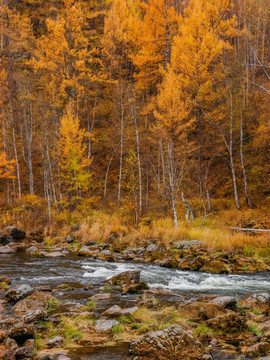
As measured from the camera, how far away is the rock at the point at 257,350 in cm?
411

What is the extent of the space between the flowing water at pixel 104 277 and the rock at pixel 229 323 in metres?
2.24

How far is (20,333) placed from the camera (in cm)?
428

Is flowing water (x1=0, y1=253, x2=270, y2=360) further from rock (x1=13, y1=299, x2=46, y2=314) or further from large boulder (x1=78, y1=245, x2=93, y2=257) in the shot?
large boulder (x1=78, y1=245, x2=93, y2=257)

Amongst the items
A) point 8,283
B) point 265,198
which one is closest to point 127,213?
point 265,198

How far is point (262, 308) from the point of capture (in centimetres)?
600

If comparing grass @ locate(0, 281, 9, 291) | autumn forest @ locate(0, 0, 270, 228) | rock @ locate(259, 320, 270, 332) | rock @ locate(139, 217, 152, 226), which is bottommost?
rock @ locate(139, 217, 152, 226)

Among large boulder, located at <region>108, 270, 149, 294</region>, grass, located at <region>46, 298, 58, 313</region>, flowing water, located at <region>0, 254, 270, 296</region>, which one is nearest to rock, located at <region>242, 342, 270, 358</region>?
flowing water, located at <region>0, 254, 270, 296</region>

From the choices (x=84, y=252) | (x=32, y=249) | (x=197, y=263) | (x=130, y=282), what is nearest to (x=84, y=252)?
(x=84, y=252)

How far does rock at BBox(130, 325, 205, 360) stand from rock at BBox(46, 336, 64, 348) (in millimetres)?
1025

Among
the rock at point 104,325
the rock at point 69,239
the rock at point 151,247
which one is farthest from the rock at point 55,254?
the rock at point 104,325

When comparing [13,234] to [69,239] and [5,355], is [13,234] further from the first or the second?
[5,355]

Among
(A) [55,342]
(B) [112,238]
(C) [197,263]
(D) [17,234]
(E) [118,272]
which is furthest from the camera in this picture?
(D) [17,234]

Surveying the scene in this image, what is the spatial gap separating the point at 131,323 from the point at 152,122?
19955mm

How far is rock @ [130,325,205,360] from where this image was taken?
381 centimetres
